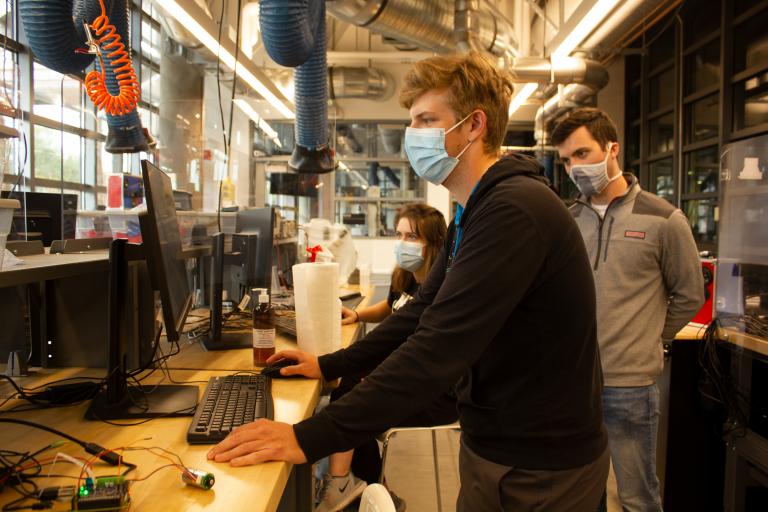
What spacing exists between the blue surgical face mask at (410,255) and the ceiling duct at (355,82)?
4.97m

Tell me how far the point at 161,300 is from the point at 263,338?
525 millimetres

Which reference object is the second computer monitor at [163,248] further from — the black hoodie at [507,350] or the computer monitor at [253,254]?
the computer monitor at [253,254]

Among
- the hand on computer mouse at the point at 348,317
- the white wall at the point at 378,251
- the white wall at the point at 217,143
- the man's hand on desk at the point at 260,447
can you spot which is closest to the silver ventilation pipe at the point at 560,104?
the white wall at the point at 378,251

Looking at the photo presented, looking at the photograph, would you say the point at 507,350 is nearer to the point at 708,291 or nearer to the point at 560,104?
the point at 708,291

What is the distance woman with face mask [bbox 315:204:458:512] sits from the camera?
2064 millimetres

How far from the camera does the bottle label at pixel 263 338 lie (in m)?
1.69

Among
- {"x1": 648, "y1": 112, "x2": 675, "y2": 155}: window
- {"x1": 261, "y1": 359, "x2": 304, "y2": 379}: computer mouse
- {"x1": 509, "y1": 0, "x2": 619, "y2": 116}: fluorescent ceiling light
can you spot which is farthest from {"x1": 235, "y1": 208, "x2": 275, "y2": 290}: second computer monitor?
{"x1": 648, "y1": 112, "x2": 675, "y2": 155}: window

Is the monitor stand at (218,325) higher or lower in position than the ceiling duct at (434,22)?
lower

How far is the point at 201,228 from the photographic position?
109 inches

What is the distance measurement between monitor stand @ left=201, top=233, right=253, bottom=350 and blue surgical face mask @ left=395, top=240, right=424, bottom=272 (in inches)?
39.7

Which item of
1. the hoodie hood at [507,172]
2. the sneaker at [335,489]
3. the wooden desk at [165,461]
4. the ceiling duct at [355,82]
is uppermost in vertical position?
the ceiling duct at [355,82]

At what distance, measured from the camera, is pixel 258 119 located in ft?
20.0

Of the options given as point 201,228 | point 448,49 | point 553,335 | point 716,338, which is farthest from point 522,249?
point 448,49

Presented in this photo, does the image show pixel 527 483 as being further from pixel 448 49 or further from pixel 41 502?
pixel 448 49
